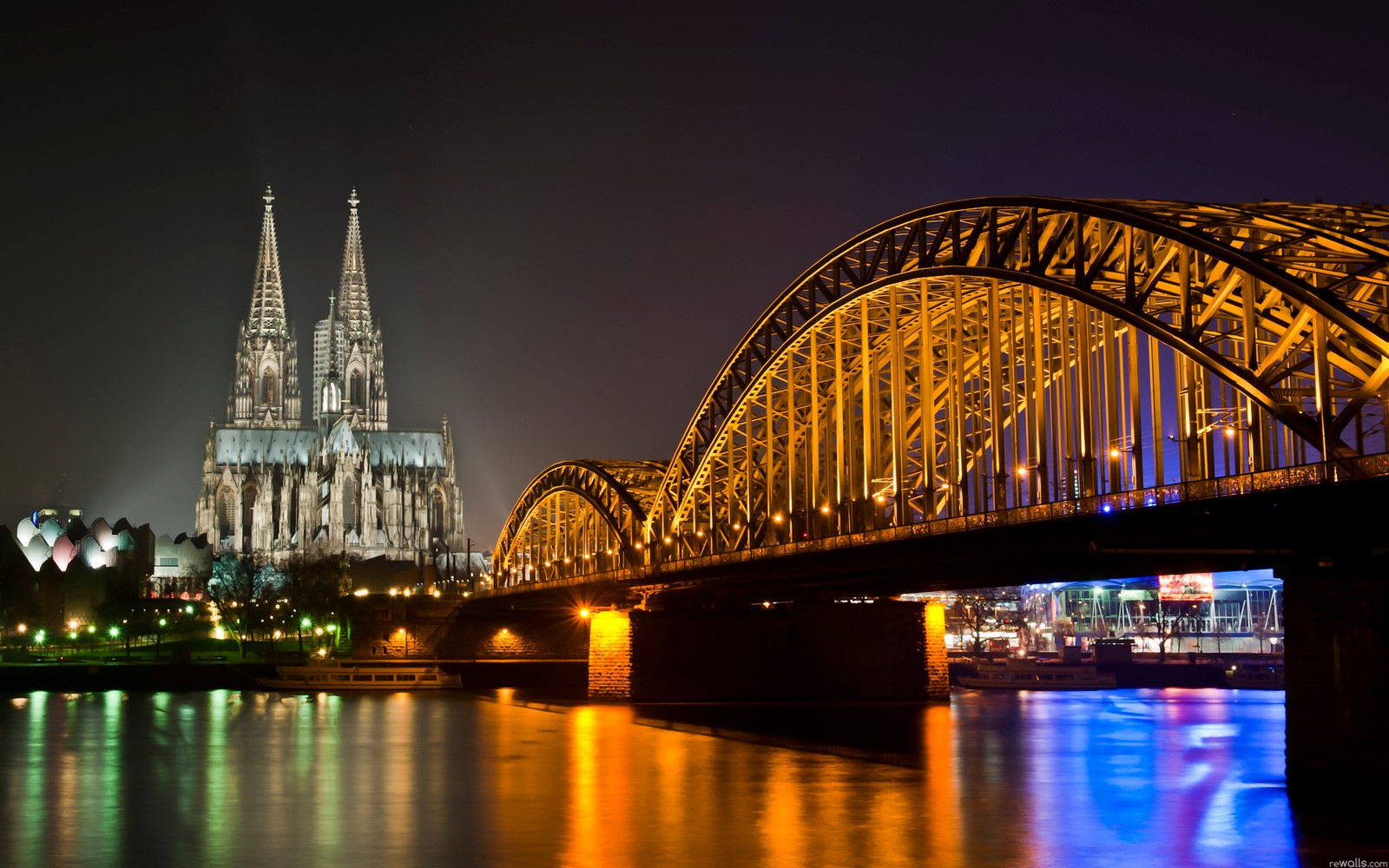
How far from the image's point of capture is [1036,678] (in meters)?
130

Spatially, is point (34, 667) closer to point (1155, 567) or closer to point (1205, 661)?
point (1155, 567)

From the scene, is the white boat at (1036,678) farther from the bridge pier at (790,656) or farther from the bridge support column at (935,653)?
the bridge pier at (790,656)

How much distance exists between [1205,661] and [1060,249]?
109437 millimetres

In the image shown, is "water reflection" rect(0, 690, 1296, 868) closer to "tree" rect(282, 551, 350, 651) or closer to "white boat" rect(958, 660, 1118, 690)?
"white boat" rect(958, 660, 1118, 690)

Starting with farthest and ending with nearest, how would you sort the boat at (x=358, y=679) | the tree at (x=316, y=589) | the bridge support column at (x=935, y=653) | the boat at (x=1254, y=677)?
the tree at (x=316, y=589) → the boat at (x=1254, y=677) → the boat at (x=358, y=679) → the bridge support column at (x=935, y=653)

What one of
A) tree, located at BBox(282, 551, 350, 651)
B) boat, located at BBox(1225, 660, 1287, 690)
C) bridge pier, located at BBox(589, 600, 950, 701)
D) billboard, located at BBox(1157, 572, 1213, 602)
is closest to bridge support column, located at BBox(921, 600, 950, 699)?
bridge pier, located at BBox(589, 600, 950, 701)

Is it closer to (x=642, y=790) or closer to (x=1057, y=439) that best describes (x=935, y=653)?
(x=1057, y=439)

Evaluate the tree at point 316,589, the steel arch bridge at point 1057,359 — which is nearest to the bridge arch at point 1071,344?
the steel arch bridge at point 1057,359

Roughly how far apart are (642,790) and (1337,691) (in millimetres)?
17038

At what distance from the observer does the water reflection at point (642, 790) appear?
1270 inches

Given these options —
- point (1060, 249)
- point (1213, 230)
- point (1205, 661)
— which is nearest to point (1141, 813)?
point (1213, 230)

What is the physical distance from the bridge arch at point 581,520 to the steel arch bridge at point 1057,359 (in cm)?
1434

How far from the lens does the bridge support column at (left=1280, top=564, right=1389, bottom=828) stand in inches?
1465

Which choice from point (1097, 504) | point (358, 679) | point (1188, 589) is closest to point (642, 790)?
point (1097, 504)
